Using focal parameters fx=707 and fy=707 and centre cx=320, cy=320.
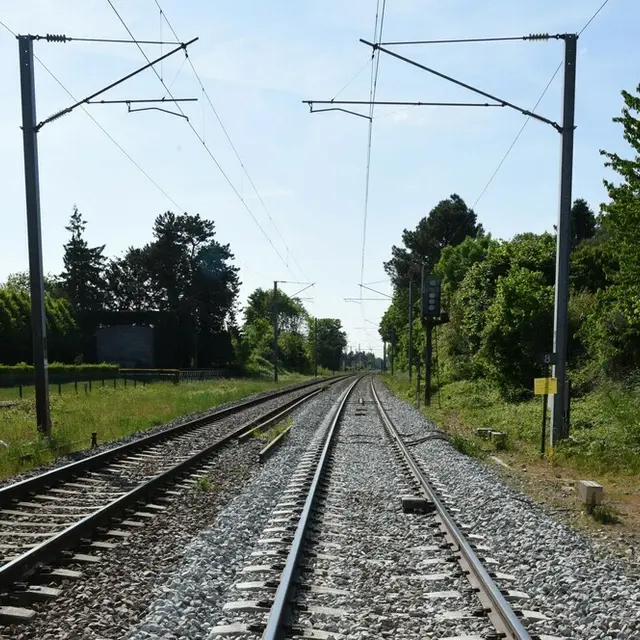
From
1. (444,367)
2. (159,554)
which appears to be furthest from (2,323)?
(159,554)

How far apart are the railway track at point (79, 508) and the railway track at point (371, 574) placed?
1641 mm

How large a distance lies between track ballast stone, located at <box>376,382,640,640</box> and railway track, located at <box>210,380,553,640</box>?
0.20 metres

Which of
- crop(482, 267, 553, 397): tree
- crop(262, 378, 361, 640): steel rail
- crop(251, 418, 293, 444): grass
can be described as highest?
crop(482, 267, 553, 397): tree

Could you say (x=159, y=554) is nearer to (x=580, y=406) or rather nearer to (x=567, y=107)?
(x=567, y=107)

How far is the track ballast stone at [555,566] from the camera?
5.30m

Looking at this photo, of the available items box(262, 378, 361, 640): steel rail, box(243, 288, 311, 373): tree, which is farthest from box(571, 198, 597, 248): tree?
box(262, 378, 361, 640): steel rail

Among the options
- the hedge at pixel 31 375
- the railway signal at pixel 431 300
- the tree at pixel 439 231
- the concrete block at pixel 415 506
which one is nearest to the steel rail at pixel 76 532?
the concrete block at pixel 415 506

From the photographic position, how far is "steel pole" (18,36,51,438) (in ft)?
51.6

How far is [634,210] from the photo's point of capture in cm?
1410

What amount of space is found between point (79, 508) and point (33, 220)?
29.8 ft

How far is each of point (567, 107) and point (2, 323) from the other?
2241 inches

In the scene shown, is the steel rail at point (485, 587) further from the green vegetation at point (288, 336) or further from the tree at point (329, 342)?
the tree at point (329, 342)

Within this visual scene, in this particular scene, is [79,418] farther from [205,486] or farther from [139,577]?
[139,577]

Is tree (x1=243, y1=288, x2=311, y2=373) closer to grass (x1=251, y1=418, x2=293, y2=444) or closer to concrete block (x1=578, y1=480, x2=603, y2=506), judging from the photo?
grass (x1=251, y1=418, x2=293, y2=444)
